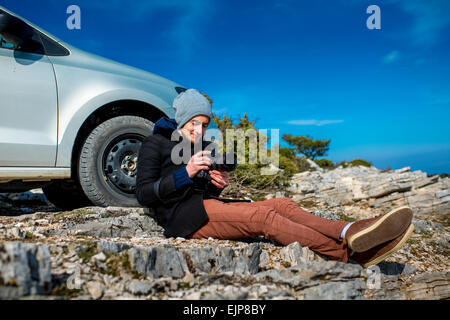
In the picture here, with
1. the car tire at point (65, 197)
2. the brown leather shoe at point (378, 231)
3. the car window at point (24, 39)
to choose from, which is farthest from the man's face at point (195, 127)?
A: the car tire at point (65, 197)

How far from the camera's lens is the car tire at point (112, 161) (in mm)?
3695

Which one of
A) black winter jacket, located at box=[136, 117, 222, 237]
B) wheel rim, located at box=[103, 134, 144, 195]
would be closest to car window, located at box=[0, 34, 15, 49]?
wheel rim, located at box=[103, 134, 144, 195]

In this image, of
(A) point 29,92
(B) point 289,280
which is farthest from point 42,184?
(B) point 289,280

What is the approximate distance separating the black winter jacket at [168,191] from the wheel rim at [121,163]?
3.74 ft

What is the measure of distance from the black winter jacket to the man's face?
Answer: 185 millimetres

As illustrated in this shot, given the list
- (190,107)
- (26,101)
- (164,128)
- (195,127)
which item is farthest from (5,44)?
(195,127)

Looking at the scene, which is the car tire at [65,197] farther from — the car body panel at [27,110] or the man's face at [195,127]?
the man's face at [195,127]

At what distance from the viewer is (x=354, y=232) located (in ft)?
7.57

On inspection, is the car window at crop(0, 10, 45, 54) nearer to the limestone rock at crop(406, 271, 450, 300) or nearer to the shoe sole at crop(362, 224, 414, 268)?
the shoe sole at crop(362, 224, 414, 268)

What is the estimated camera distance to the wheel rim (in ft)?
12.5

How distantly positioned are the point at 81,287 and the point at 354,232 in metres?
1.76
